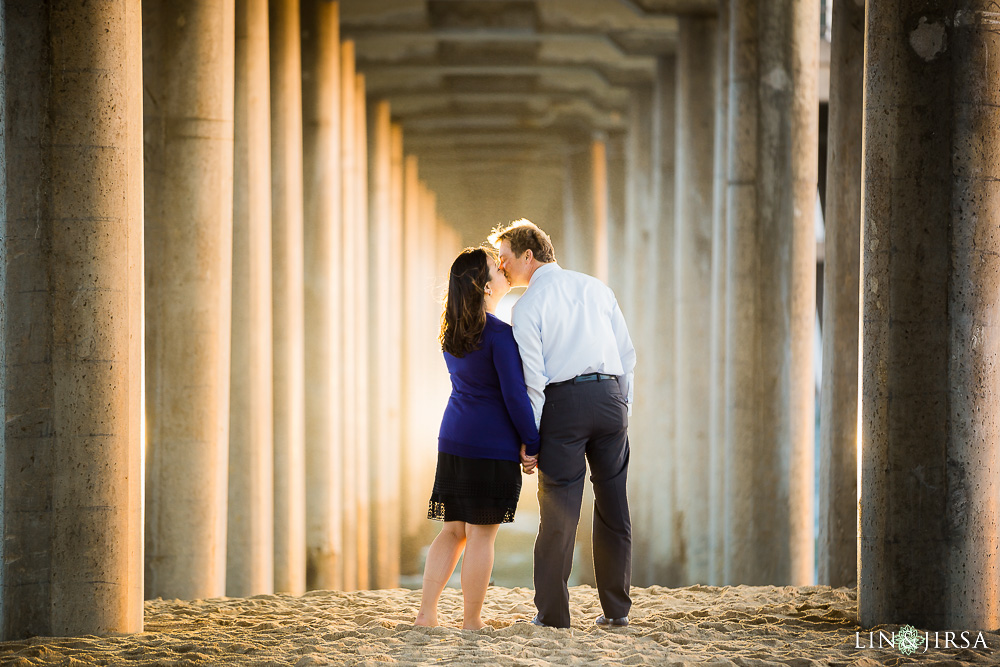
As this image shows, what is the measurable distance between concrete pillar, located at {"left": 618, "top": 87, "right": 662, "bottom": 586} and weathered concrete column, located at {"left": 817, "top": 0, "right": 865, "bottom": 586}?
9.15 metres

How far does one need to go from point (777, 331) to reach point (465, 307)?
6686mm

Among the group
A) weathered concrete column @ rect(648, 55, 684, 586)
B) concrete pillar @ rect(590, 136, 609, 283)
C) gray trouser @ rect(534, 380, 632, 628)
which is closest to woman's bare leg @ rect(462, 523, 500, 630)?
gray trouser @ rect(534, 380, 632, 628)

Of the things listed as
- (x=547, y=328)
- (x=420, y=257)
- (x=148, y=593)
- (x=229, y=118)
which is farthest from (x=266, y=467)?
(x=420, y=257)

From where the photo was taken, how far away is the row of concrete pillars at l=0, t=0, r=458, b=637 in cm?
562

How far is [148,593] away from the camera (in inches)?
352

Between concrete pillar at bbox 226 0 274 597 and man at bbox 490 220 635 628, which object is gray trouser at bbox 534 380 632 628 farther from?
concrete pillar at bbox 226 0 274 597

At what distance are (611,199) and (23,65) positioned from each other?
2144cm

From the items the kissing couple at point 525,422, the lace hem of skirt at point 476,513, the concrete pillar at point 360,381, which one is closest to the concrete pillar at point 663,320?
the concrete pillar at point 360,381

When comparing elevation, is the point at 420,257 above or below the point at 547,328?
above

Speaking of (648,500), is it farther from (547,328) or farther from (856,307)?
(547,328)

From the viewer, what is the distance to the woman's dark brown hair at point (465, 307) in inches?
215

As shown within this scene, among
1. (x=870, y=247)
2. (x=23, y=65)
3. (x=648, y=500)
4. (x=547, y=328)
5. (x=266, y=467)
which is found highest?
(x=23, y=65)

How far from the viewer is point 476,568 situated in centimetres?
548

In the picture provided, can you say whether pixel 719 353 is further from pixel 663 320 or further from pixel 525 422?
pixel 525 422
